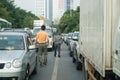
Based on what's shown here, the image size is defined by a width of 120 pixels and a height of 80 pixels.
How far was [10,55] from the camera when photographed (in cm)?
1155

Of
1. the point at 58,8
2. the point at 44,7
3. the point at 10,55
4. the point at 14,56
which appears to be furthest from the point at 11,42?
the point at 58,8

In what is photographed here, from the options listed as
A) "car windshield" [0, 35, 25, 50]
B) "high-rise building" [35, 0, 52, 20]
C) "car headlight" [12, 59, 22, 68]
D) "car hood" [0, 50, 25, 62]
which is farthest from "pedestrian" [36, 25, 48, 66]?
"high-rise building" [35, 0, 52, 20]

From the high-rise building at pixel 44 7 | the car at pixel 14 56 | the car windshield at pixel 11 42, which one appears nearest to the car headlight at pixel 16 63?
the car at pixel 14 56

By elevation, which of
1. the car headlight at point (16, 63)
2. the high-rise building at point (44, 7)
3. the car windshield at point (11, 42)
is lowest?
the car headlight at point (16, 63)

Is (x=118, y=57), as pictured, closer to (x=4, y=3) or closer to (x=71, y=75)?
(x=71, y=75)

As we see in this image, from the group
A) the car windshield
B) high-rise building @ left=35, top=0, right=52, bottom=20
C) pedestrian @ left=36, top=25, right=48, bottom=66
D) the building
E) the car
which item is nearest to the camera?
the car

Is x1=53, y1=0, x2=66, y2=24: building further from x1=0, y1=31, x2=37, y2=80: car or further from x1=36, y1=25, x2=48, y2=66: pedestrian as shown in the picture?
x1=0, y1=31, x2=37, y2=80: car

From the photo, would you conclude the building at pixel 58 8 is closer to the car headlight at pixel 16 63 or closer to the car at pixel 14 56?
the car at pixel 14 56

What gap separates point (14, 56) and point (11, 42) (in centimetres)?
156

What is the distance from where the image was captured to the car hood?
1117cm

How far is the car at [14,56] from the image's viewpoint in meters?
11.0

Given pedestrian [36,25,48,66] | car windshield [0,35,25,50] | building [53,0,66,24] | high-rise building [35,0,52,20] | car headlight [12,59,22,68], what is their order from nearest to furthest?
car headlight [12,59,22,68] → car windshield [0,35,25,50] → pedestrian [36,25,48,66] → high-rise building [35,0,52,20] → building [53,0,66,24]

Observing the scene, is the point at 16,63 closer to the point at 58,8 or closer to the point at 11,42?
the point at 11,42

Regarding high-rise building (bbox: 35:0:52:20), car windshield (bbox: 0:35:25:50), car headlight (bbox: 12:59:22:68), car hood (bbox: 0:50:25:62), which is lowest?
car headlight (bbox: 12:59:22:68)
